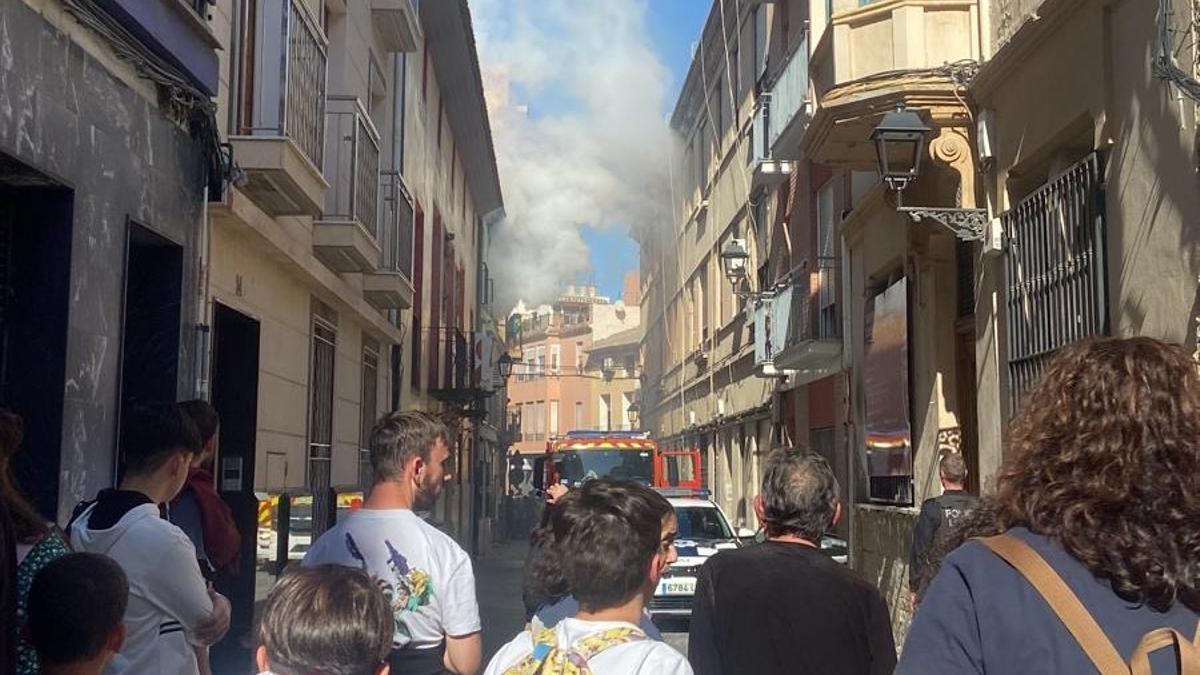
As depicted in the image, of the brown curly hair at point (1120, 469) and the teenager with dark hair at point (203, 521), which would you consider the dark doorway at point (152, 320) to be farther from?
the brown curly hair at point (1120, 469)

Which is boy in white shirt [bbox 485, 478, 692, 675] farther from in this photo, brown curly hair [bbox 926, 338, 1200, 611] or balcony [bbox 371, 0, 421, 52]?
balcony [bbox 371, 0, 421, 52]

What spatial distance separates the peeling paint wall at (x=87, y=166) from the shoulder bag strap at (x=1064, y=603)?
4224mm

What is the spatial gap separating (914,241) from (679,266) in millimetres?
20673

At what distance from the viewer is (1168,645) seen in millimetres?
1720

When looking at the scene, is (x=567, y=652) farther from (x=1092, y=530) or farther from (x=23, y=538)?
(x=23, y=538)

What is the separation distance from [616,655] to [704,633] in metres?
1.41

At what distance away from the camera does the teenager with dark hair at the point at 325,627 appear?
7.82ft

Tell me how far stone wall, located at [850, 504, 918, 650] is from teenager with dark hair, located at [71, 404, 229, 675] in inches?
286

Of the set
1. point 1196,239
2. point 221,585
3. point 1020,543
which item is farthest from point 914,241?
point 1020,543

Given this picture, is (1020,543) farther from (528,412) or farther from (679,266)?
(528,412)

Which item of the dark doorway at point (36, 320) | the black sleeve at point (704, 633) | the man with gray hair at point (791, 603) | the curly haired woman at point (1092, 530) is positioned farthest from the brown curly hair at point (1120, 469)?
the dark doorway at point (36, 320)

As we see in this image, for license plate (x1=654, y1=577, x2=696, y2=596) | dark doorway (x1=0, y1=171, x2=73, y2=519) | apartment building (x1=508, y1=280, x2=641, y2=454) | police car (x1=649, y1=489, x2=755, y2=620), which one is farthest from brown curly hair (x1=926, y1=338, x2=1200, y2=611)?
apartment building (x1=508, y1=280, x2=641, y2=454)

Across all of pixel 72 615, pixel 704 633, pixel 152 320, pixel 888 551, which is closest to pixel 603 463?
pixel 888 551

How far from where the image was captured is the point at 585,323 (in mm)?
63875
